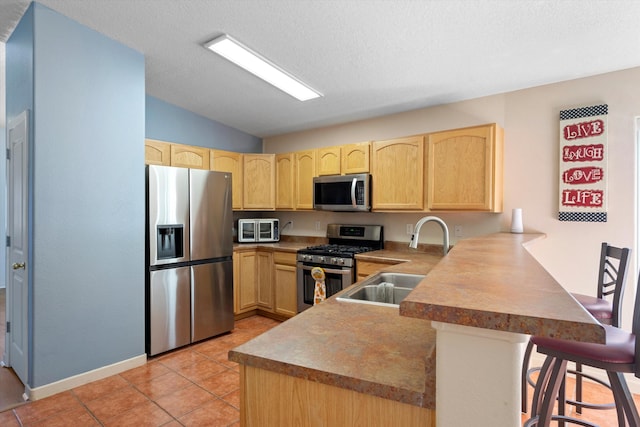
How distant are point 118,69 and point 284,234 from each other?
112 inches

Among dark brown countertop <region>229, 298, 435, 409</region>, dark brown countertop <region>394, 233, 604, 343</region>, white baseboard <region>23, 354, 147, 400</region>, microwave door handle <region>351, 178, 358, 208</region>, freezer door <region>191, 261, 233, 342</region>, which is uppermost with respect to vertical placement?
microwave door handle <region>351, 178, 358, 208</region>

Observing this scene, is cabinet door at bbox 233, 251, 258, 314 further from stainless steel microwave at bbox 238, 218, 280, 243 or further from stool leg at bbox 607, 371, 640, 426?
stool leg at bbox 607, 371, 640, 426

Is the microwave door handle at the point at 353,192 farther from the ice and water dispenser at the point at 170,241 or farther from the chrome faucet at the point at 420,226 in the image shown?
the ice and water dispenser at the point at 170,241

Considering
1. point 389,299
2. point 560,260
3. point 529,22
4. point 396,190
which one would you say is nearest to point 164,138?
point 396,190

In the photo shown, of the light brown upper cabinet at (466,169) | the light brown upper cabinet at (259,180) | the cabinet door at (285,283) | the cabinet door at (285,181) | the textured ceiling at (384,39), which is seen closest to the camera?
the textured ceiling at (384,39)

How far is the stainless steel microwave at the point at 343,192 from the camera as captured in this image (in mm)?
3598

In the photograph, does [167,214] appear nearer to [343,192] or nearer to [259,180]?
[259,180]

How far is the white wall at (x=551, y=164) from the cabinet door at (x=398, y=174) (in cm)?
38

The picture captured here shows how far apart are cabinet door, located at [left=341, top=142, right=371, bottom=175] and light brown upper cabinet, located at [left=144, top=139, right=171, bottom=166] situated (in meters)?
1.99

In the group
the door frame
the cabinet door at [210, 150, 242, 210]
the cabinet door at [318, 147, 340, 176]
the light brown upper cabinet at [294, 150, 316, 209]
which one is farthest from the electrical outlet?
the door frame

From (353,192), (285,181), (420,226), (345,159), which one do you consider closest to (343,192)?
(353,192)

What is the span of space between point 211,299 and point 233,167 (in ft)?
5.79

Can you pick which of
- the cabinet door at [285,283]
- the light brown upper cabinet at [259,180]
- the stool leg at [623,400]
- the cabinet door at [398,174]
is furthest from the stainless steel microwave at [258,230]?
the stool leg at [623,400]

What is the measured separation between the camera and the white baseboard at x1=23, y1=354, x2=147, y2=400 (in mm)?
2299
